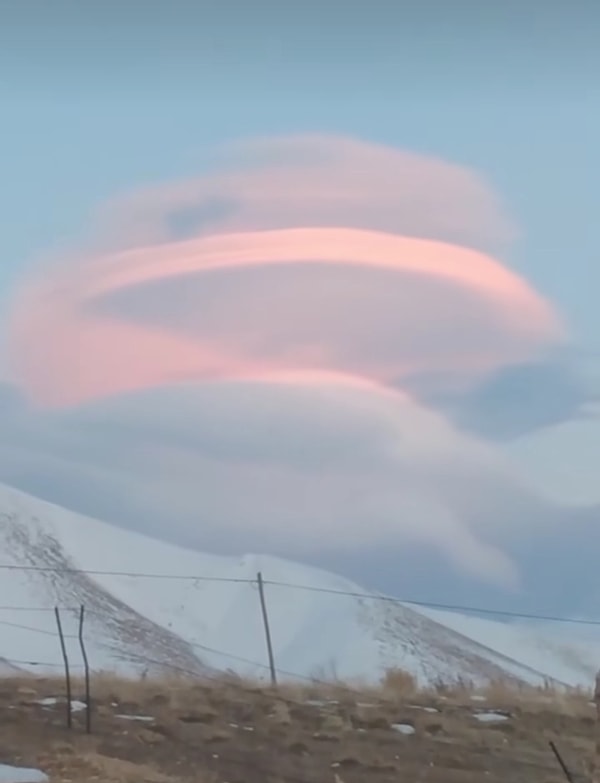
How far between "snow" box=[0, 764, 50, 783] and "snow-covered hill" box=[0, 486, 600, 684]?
0.17 meters

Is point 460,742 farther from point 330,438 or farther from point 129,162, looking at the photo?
point 129,162

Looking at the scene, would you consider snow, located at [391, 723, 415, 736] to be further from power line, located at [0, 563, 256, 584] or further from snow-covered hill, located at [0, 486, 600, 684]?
power line, located at [0, 563, 256, 584]

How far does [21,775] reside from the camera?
168 centimetres

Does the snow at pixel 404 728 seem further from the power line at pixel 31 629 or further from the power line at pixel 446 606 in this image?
the power line at pixel 31 629

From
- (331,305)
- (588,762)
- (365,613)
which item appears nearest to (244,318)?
(331,305)

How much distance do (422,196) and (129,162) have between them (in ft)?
1.82

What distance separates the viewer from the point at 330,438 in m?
1.81

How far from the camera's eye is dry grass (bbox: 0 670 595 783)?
1.67 m

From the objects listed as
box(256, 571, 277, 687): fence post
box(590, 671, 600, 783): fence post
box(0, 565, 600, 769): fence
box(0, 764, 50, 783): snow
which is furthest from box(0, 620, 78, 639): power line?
box(590, 671, 600, 783): fence post

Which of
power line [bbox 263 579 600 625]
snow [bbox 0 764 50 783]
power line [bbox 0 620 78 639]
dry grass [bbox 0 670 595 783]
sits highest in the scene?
power line [bbox 263 579 600 625]

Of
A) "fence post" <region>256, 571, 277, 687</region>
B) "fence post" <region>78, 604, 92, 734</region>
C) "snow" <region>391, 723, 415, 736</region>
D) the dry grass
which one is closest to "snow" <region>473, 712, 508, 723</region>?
the dry grass

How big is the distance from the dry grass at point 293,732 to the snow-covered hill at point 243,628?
33 mm

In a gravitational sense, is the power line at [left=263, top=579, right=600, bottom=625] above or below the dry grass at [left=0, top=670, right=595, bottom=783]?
above

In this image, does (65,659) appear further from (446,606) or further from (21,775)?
(446,606)
